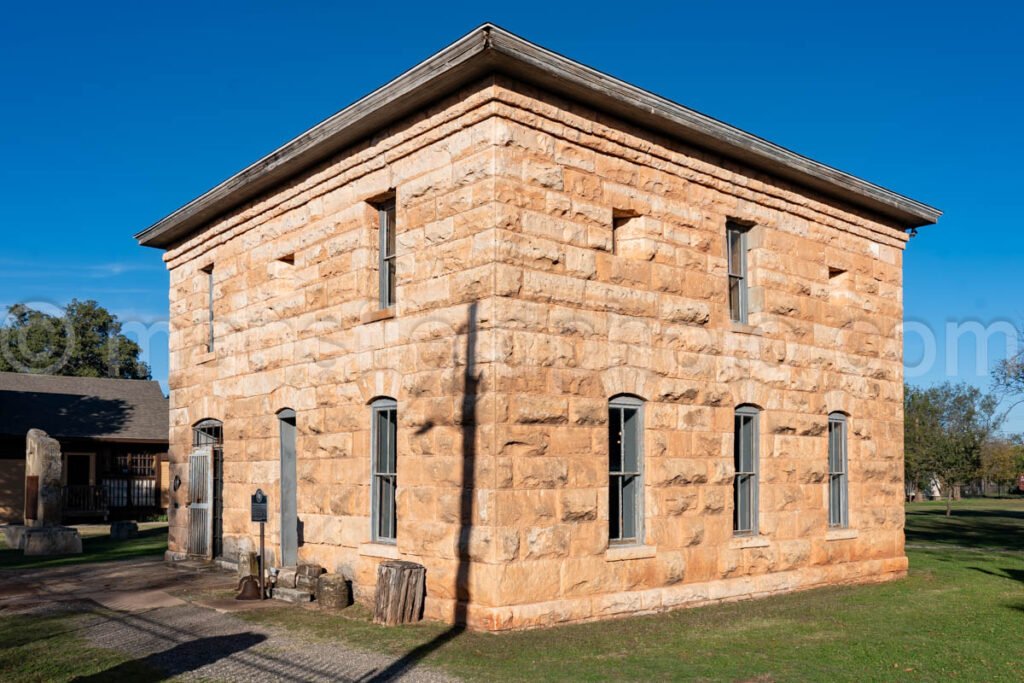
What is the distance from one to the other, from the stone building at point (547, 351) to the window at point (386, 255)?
39 mm

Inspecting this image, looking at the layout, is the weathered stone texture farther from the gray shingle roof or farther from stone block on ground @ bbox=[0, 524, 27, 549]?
the gray shingle roof

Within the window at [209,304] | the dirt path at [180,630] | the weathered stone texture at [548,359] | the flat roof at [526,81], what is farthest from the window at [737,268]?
the window at [209,304]

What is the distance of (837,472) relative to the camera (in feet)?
51.8

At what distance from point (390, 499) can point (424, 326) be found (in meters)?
2.34

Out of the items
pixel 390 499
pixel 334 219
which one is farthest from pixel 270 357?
pixel 390 499

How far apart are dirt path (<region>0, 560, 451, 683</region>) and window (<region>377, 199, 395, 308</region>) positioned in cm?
434

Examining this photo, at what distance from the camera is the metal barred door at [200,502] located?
16.9 metres

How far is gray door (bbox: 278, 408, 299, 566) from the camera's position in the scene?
14.4 meters

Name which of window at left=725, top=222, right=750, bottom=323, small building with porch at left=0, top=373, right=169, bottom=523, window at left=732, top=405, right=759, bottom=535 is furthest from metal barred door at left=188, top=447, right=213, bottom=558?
small building with porch at left=0, top=373, right=169, bottom=523

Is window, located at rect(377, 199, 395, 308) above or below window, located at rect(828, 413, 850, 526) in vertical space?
above

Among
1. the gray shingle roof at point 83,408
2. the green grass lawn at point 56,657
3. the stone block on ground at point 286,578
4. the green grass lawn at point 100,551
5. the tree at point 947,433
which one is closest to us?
the green grass lawn at point 56,657

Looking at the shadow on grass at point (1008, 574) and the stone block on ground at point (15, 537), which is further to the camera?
the stone block on ground at point (15, 537)

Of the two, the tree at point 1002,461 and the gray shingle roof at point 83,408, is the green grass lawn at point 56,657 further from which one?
the tree at point 1002,461

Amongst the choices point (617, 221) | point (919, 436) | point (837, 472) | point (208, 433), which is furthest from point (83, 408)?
point (919, 436)
